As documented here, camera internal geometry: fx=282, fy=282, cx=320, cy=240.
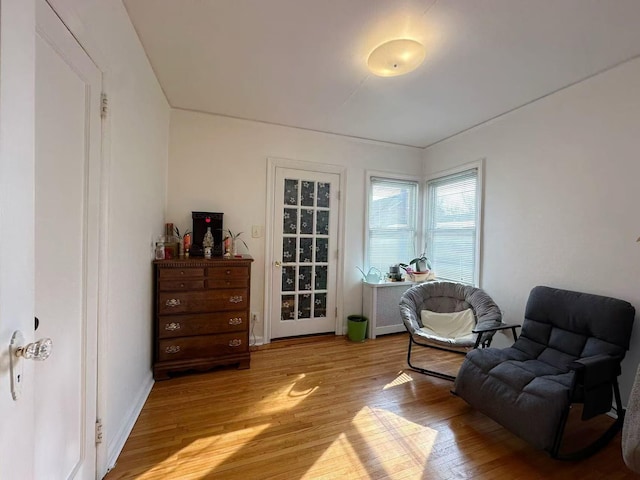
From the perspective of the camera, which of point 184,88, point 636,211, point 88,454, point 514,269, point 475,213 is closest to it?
point 88,454

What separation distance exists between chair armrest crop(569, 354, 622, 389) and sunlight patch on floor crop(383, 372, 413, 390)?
1.24 meters

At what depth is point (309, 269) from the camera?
138 inches

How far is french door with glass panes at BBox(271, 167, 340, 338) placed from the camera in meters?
3.33

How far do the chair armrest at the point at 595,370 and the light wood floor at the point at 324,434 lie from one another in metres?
0.37

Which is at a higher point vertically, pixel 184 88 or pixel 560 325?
pixel 184 88

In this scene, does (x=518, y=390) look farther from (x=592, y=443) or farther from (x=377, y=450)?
(x=377, y=450)

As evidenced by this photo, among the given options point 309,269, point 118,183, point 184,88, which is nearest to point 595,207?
point 309,269

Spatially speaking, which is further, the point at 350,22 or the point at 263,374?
the point at 263,374

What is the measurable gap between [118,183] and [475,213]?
3.32 meters

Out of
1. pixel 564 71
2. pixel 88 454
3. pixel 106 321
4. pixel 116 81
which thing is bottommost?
pixel 88 454

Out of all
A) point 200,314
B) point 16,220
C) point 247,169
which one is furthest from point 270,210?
point 16,220

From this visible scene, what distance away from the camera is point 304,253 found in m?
3.46

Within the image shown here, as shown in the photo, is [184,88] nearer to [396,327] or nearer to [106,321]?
[106,321]

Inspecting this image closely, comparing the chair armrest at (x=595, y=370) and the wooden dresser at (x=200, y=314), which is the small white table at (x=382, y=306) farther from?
the chair armrest at (x=595, y=370)
